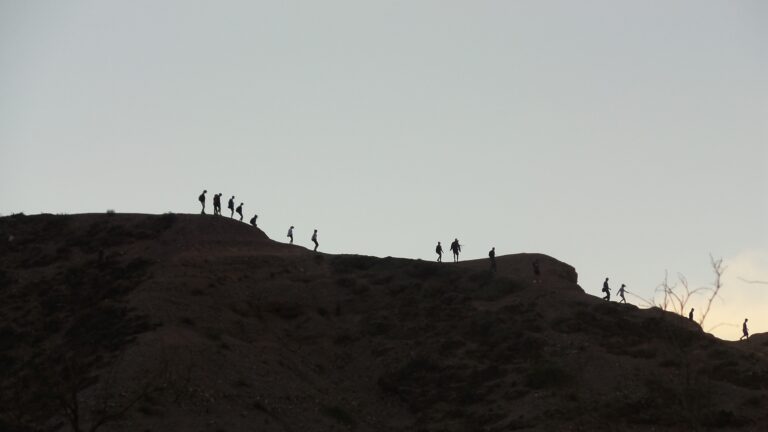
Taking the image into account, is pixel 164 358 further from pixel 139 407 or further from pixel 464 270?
pixel 464 270

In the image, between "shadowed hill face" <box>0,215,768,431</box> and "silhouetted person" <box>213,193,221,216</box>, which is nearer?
"shadowed hill face" <box>0,215,768,431</box>

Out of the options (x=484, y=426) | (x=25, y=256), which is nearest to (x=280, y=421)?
(x=484, y=426)

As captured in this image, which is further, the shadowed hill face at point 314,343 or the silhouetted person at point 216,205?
the silhouetted person at point 216,205

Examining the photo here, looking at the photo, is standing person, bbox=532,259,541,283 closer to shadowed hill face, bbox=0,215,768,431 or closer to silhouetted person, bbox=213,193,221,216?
shadowed hill face, bbox=0,215,768,431

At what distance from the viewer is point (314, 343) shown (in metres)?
61.1

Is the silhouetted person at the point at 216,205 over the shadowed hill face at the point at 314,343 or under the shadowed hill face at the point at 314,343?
over

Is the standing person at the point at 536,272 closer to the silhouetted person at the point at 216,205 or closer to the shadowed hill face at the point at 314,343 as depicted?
the shadowed hill face at the point at 314,343

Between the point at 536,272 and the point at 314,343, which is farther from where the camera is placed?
the point at 536,272

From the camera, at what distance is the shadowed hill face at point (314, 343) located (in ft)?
165

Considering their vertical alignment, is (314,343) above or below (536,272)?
below

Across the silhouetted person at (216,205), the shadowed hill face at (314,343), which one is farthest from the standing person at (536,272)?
the silhouetted person at (216,205)

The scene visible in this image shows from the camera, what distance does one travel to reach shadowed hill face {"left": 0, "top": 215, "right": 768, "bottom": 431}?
5025 cm

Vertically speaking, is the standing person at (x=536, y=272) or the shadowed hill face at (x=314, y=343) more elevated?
the standing person at (x=536, y=272)

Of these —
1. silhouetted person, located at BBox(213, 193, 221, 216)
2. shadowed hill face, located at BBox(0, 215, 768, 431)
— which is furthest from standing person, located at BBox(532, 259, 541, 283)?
silhouetted person, located at BBox(213, 193, 221, 216)
